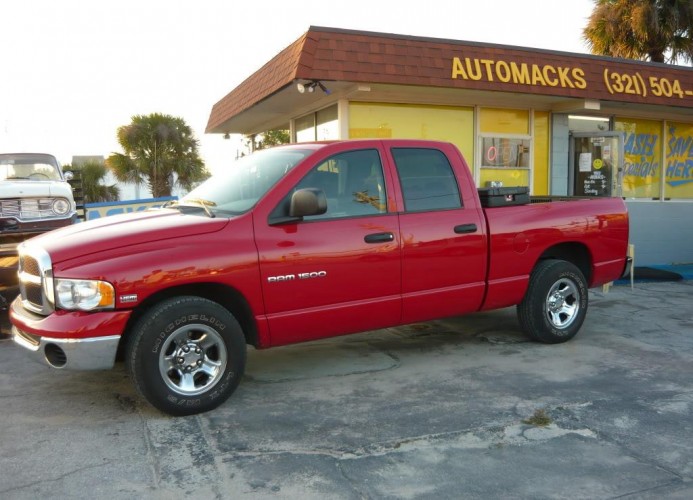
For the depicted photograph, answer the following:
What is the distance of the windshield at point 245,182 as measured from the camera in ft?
16.0

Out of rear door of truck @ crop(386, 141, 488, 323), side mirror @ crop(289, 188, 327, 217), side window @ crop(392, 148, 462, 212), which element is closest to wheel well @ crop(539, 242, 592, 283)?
rear door of truck @ crop(386, 141, 488, 323)

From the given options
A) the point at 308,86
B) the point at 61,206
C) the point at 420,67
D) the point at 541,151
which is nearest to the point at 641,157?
the point at 541,151

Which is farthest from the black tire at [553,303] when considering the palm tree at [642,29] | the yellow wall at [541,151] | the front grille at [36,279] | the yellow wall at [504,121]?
the palm tree at [642,29]

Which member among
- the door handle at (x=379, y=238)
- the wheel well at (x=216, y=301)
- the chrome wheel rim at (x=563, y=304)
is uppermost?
the door handle at (x=379, y=238)

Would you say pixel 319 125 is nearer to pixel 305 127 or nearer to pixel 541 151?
pixel 305 127

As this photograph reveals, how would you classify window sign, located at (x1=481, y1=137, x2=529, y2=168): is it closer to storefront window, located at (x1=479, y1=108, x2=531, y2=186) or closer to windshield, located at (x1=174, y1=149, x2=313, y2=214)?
storefront window, located at (x1=479, y1=108, x2=531, y2=186)

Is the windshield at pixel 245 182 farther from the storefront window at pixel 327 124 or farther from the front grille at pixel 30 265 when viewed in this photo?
the storefront window at pixel 327 124

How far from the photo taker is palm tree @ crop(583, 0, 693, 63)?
1623cm

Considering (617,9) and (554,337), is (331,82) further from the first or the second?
(617,9)

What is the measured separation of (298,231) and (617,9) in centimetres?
1587

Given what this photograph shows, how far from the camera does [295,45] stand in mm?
8711

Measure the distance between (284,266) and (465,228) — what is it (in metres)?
1.80

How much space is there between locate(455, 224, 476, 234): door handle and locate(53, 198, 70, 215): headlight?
6.07 meters

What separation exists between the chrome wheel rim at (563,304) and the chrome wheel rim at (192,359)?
3.42 metres
